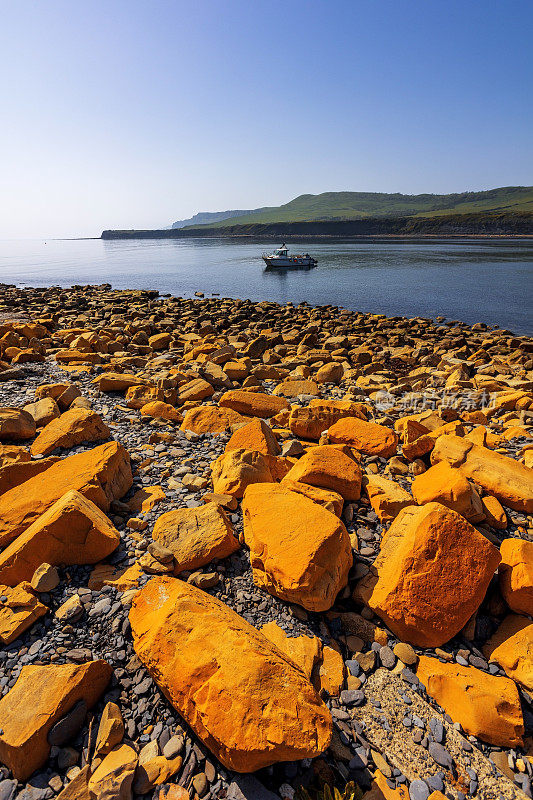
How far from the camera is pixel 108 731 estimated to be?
2.64m

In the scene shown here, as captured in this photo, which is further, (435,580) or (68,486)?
(68,486)

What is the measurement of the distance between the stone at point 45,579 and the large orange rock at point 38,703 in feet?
2.30

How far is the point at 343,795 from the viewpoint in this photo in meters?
2.44

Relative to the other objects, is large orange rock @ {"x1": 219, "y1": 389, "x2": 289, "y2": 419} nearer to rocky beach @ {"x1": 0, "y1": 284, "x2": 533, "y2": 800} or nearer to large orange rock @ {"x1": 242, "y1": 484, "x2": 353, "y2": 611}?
rocky beach @ {"x1": 0, "y1": 284, "x2": 533, "y2": 800}

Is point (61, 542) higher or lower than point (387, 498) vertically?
higher

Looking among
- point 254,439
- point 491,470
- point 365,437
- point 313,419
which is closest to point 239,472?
point 254,439

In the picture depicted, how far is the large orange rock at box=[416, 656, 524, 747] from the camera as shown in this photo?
2859mm

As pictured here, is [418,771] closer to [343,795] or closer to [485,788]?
[485,788]

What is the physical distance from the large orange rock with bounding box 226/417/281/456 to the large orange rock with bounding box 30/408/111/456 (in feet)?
7.63

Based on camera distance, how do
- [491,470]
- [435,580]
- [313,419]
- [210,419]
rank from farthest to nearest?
[210,419], [313,419], [491,470], [435,580]

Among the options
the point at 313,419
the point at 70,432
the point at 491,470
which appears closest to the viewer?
the point at 491,470

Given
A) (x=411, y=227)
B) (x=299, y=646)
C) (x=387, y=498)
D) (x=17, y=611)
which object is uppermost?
(x=411, y=227)

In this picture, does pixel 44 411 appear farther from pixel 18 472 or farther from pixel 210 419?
pixel 210 419

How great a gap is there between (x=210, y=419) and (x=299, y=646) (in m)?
4.62
